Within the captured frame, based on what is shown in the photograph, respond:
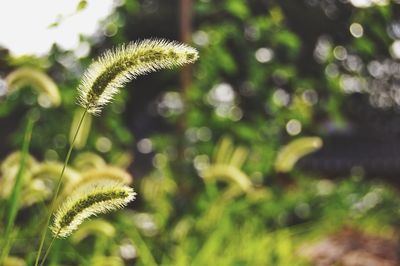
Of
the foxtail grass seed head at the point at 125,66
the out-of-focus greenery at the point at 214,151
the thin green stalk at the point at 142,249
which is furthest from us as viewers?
the out-of-focus greenery at the point at 214,151

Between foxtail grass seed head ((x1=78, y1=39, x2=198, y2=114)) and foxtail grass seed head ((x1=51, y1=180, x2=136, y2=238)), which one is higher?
foxtail grass seed head ((x1=78, y1=39, x2=198, y2=114))

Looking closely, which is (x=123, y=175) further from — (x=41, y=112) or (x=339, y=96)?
(x=339, y=96)

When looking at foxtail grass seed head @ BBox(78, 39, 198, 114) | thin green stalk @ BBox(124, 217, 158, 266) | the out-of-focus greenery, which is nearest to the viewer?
foxtail grass seed head @ BBox(78, 39, 198, 114)

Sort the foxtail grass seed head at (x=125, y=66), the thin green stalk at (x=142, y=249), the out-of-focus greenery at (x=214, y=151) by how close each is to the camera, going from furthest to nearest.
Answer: the out-of-focus greenery at (x=214, y=151) → the thin green stalk at (x=142, y=249) → the foxtail grass seed head at (x=125, y=66)

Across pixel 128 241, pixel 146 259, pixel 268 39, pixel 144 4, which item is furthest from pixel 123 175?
pixel 144 4

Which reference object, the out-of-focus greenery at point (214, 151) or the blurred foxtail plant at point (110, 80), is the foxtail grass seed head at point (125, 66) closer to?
the blurred foxtail plant at point (110, 80)

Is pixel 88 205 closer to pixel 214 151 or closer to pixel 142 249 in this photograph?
pixel 142 249

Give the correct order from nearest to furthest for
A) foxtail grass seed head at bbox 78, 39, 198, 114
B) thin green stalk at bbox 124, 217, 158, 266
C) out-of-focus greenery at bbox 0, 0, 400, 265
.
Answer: foxtail grass seed head at bbox 78, 39, 198, 114
thin green stalk at bbox 124, 217, 158, 266
out-of-focus greenery at bbox 0, 0, 400, 265

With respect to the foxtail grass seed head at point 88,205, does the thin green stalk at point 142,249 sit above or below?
above

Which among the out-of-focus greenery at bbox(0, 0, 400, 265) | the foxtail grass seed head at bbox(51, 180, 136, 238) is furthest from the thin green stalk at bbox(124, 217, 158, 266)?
the foxtail grass seed head at bbox(51, 180, 136, 238)

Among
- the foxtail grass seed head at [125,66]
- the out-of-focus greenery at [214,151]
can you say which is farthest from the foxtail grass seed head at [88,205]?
the out-of-focus greenery at [214,151]

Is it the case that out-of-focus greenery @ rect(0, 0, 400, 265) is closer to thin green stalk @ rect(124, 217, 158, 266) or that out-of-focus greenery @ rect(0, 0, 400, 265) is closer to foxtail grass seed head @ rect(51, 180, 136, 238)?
thin green stalk @ rect(124, 217, 158, 266)

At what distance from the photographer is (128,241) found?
3.04 m

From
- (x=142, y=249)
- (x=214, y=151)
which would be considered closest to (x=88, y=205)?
(x=142, y=249)
